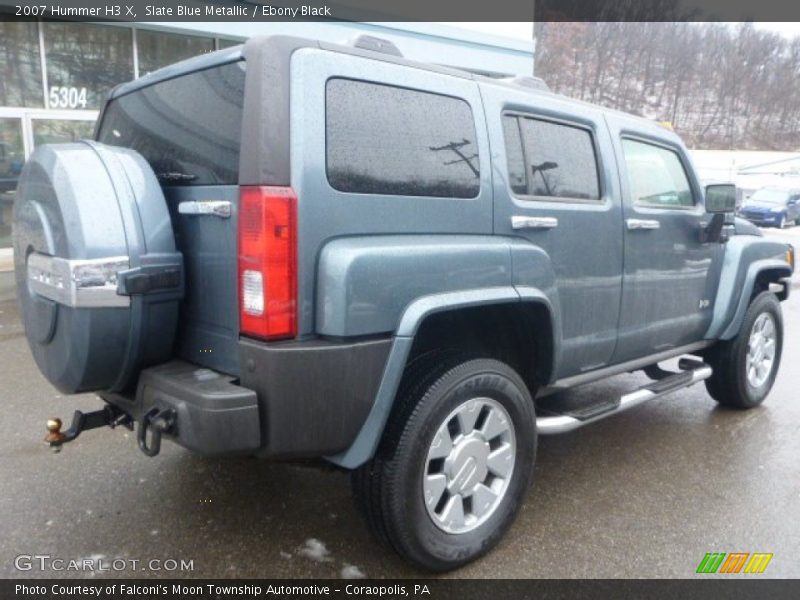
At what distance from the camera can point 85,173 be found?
2432 millimetres

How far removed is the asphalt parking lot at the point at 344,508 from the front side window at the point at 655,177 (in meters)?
1.55

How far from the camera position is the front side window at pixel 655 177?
149 inches

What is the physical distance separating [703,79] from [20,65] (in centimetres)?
7504

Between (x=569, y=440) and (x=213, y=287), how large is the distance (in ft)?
8.83

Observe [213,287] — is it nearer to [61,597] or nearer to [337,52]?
[337,52]

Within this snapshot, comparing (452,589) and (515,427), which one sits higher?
(515,427)

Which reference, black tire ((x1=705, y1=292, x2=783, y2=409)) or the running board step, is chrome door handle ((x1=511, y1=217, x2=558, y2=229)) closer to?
the running board step

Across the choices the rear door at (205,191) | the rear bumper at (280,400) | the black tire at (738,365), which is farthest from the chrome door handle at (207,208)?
the black tire at (738,365)

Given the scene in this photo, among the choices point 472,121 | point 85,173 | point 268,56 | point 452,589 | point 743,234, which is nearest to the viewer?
point 268,56

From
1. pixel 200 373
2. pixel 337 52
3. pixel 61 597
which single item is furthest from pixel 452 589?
pixel 337 52

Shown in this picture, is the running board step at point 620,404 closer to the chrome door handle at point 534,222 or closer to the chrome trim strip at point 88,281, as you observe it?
the chrome door handle at point 534,222

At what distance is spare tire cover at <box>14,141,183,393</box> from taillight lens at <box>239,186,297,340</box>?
41cm

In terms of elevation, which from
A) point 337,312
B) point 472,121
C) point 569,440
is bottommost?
point 569,440

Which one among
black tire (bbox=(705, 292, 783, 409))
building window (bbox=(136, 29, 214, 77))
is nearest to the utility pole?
black tire (bbox=(705, 292, 783, 409))
